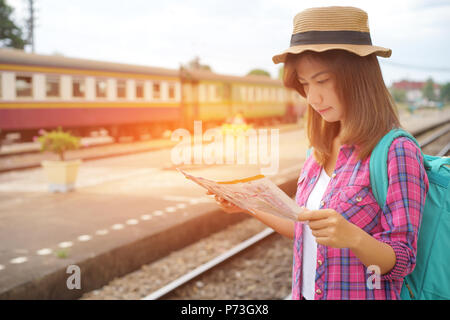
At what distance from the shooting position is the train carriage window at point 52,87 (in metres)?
14.8

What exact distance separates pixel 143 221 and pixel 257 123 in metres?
21.4

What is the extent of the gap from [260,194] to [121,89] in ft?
55.4

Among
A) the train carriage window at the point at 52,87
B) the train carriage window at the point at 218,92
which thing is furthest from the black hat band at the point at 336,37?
the train carriage window at the point at 218,92

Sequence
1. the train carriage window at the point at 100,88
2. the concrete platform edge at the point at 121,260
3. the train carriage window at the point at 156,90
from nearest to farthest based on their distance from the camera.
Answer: the concrete platform edge at the point at 121,260 < the train carriage window at the point at 100,88 < the train carriage window at the point at 156,90

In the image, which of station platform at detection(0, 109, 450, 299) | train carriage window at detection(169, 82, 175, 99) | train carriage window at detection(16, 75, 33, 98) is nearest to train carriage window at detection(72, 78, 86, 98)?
train carriage window at detection(16, 75, 33, 98)

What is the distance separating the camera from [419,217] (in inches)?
54.9

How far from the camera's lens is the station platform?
177 inches

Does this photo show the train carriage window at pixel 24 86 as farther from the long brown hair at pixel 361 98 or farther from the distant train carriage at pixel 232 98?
the long brown hair at pixel 361 98

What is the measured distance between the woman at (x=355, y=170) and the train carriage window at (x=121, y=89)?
54.0 ft

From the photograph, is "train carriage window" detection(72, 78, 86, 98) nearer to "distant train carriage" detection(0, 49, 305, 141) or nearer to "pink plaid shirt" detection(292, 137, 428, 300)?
"distant train carriage" detection(0, 49, 305, 141)

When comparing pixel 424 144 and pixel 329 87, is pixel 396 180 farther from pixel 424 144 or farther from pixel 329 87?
pixel 424 144

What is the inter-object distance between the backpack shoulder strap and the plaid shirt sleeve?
2 centimetres

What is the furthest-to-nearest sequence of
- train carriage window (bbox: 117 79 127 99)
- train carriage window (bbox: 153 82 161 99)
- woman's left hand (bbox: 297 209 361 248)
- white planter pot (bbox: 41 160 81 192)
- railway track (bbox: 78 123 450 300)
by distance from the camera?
train carriage window (bbox: 153 82 161 99), train carriage window (bbox: 117 79 127 99), white planter pot (bbox: 41 160 81 192), railway track (bbox: 78 123 450 300), woman's left hand (bbox: 297 209 361 248)
